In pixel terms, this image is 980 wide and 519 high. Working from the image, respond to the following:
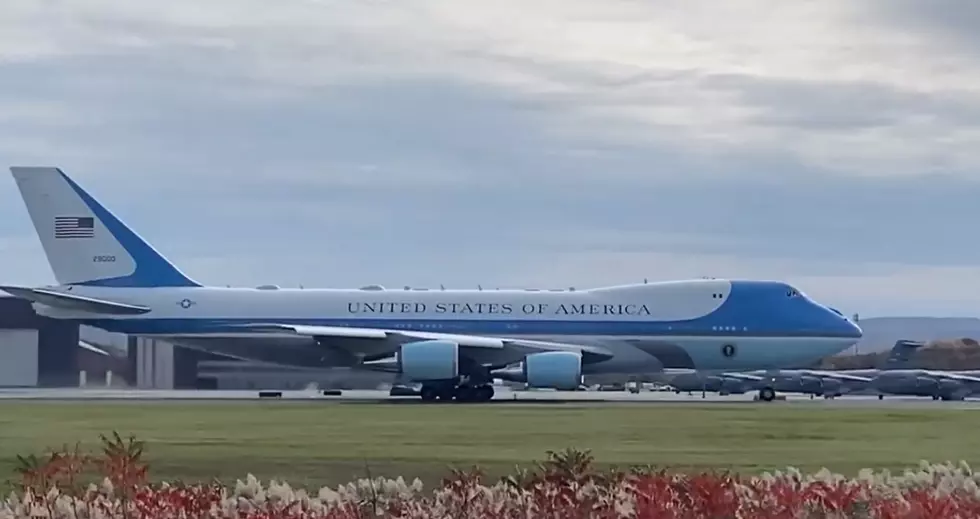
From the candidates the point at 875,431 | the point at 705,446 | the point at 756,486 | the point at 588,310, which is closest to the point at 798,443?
the point at 705,446

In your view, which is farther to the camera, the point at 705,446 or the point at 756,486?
the point at 705,446

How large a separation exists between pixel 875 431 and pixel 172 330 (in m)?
26.6

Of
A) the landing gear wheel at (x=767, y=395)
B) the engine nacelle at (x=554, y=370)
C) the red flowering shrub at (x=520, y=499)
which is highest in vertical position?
the engine nacelle at (x=554, y=370)

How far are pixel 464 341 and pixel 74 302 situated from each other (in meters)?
12.2

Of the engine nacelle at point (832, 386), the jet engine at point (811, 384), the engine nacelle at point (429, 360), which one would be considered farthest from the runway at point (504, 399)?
the jet engine at point (811, 384)

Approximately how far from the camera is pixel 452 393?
47500 millimetres

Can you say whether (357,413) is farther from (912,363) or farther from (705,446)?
(912,363)

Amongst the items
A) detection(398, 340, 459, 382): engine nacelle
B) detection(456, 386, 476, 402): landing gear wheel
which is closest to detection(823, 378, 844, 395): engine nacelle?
detection(456, 386, 476, 402): landing gear wheel

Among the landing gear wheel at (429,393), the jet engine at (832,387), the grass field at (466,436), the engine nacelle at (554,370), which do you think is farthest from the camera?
the jet engine at (832,387)

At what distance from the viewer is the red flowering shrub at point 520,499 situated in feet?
36.9

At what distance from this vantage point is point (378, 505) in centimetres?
1273

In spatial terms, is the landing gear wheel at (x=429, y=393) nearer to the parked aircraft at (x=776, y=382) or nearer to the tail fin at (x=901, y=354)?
the parked aircraft at (x=776, y=382)

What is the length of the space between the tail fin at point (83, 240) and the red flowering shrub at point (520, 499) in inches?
1511

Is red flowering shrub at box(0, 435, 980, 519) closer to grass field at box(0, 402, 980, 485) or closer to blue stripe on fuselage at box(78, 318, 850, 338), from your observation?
grass field at box(0, 402, 980, 485)
